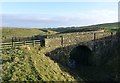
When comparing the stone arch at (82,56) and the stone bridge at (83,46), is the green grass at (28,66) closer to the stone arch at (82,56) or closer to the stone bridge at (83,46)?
the stone bridge at (83,46)

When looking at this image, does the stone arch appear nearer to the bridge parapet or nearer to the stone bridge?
the stone bridge

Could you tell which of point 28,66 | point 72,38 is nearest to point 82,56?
point 72,38

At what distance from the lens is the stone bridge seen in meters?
41.7

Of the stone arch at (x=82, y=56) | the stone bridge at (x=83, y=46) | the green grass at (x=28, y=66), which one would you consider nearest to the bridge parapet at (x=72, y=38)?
the stone bridge at (x=83, y=46)

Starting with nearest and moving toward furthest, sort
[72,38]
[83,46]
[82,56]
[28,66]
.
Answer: [28,66], [72,38], [83,46], [82,56]

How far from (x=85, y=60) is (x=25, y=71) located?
20340 millimetres

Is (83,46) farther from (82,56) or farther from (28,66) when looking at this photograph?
(28,66)

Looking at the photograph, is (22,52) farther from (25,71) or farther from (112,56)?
(112,56)

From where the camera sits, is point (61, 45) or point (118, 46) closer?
point (61, 45)

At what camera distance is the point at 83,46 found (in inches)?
1839


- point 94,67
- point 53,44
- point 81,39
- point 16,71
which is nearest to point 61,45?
point 53,44

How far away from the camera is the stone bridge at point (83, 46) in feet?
137

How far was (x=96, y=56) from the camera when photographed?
4831 centimetres

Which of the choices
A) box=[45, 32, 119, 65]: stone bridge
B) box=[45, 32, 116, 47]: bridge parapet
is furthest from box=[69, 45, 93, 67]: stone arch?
box=[45, 32, 116, 47]: bridge parapet
